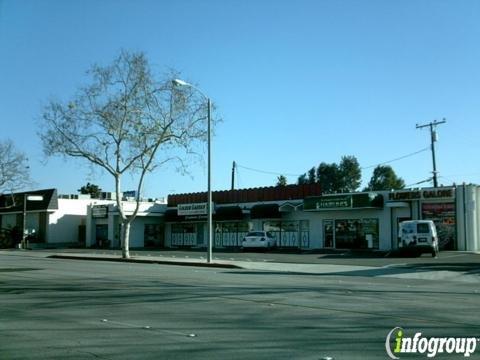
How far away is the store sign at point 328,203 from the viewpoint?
137 ft

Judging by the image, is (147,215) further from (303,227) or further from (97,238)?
(303,227)

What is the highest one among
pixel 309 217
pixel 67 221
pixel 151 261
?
pixel 309 217

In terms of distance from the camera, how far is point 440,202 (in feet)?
128

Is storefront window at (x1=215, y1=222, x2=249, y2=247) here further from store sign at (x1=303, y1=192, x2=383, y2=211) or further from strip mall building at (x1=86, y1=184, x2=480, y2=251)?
store sign at (x1=303, y1=192, x2=383, y2=211)

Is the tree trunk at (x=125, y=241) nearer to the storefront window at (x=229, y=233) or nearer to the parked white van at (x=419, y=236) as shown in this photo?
the storefront window at (x=229, y=233)

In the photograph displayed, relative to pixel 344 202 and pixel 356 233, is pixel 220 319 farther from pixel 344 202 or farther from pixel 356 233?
pixel 356 233

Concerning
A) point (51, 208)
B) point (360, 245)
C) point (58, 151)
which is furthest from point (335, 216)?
point (51, 208)

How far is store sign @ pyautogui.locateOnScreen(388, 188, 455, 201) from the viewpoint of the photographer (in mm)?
38438

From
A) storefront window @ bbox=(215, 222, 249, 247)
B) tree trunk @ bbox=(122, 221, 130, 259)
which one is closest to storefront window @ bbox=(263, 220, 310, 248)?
storefront window @ bbox=(215, 222, 249, 247)

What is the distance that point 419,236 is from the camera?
3338 centimetres

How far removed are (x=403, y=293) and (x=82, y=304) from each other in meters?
8.28

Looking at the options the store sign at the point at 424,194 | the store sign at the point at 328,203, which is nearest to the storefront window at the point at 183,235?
the store sign at the point at 328,203

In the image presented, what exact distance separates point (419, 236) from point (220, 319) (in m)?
24.6

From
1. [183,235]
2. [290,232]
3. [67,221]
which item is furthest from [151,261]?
[67,221]
